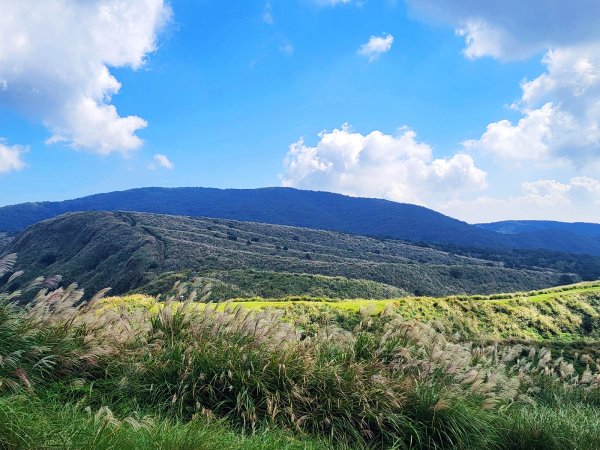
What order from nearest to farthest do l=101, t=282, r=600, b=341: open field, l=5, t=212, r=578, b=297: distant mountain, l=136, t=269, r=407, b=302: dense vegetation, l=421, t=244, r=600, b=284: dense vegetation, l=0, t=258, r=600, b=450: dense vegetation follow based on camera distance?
l=0, t=258, r=600, b=450: dense vegetation, l=101, t=282, r=600, b=341: open field, l=136, t=269, r=407, b=302: dense vegetation, l=5, t=212, r=578, b=297: distant mountain, l=421, t=244, r=600, b=284: dense vegetation

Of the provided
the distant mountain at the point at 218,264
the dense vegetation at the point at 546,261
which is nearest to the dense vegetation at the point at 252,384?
the distant mountain at the point at 218,264

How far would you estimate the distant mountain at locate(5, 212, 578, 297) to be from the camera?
169ft

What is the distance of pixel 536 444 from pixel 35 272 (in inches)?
3475

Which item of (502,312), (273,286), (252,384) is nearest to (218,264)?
(273,286)

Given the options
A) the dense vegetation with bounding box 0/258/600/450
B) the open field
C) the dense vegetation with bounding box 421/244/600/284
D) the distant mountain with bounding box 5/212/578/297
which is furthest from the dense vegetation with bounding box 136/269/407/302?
the dense vegetation with bounding box 421/244/600/284

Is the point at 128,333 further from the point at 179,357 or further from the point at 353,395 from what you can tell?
the point at 353,395

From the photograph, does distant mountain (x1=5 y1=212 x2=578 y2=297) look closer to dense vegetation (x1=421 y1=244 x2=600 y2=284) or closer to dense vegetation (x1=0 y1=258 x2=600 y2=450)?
dense vegetation (x1=421 y1=244 x2=600 y2=284)

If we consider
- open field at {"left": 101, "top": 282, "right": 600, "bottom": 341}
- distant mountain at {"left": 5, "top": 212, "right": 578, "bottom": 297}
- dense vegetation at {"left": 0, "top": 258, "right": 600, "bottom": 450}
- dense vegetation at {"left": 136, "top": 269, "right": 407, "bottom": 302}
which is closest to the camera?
dense vegetation at {"left": 0, "top": 258, "right": 600, "bottom": 450}

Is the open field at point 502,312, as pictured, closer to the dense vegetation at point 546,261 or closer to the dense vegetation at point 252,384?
the dense vegetation at point 252,384

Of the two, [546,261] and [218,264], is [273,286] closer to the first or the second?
Result: [218,264]

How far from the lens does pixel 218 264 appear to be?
6588 cm

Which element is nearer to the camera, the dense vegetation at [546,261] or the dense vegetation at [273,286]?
the dense vegetation at [273,286]

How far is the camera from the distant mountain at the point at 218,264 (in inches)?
2024

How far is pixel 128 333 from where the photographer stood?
629 centimetres
